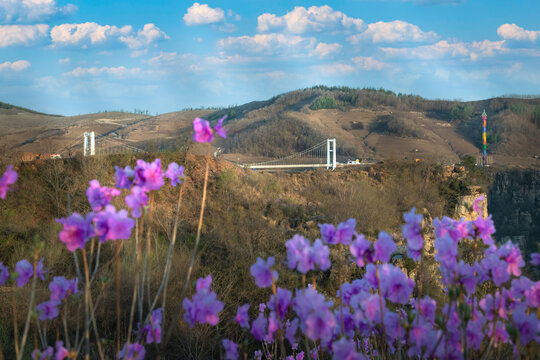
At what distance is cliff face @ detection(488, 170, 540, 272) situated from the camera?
21672 millimetres

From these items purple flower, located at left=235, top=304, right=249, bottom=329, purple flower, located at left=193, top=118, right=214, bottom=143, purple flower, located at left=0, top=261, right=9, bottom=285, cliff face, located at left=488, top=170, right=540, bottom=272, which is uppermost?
purple flower, located at left=193, top=118, right=214, bottom=143

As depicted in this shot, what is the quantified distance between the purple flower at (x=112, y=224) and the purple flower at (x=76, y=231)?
0.03 m

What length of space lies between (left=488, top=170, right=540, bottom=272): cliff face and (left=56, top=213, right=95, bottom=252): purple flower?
75.4 ft

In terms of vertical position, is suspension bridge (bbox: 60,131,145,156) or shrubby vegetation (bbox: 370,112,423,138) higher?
shrubby vegetation (bbox: 370,112,423,138)

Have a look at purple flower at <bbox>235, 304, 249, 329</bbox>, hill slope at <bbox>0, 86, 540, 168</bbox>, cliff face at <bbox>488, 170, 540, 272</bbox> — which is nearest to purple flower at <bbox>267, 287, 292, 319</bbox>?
purple flower at <bbox>235, 304, 249, 329</bbox>

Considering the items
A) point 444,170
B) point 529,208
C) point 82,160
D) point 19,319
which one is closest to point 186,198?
point 82,160

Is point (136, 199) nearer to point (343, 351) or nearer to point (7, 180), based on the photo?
point (7, 180)

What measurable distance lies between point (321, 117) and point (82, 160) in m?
29.5

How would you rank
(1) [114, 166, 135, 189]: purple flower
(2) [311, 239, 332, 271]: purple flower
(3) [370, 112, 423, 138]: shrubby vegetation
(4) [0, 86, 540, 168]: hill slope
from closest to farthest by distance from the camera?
(2) [311, 239, 332, 271]: purple flower
(1) [114, 166, 135, 189]: purple flower
(4) [0, 86, 540, 168]: hill slope
(3) [370, 112, 423, 138]: shrubby vegetation

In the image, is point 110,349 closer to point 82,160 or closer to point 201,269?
point 201,269

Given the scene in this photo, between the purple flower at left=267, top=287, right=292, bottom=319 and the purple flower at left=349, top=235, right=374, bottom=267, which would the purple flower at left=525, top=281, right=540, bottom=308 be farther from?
the purple flower at left=267, top=287, right=292, bottom=319

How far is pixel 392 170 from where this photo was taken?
15922mm

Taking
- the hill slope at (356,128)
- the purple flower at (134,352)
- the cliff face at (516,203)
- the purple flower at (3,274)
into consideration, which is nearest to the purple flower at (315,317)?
the purple flower at (134,352)

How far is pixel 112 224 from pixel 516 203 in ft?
84.2
